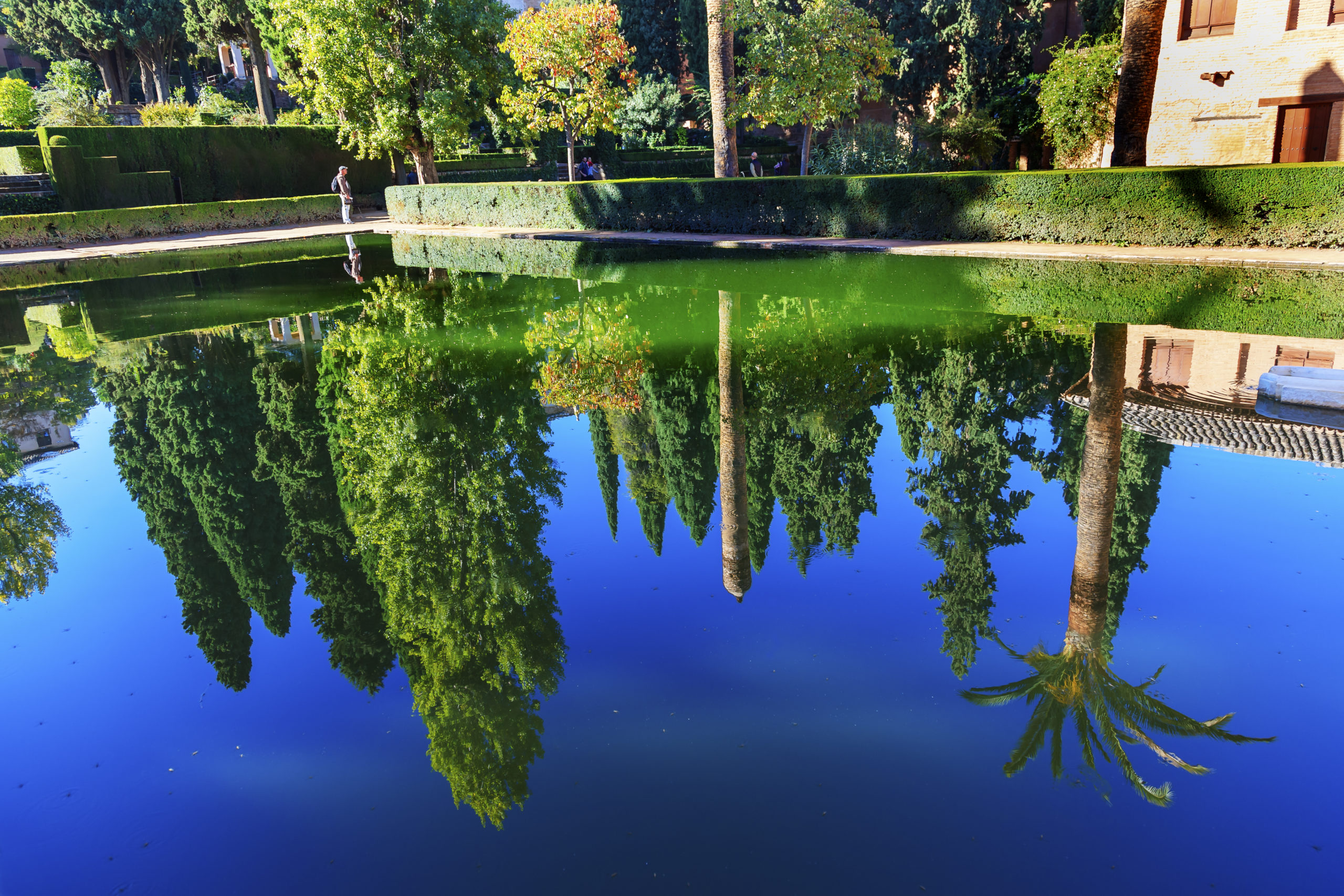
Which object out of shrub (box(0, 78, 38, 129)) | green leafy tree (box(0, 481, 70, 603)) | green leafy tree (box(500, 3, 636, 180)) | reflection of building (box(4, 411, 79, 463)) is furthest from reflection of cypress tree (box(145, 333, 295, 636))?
→ shrub (box(0, 78, 38, 129))

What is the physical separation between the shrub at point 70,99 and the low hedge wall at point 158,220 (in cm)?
568

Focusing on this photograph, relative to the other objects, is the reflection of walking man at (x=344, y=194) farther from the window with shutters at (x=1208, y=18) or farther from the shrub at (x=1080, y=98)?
the window with shutters at (x=1208, y=18)

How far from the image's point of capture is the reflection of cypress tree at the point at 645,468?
19.9 feet

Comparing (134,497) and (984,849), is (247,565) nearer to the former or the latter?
(134,497)

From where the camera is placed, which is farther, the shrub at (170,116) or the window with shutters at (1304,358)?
the shrub at (170,116)

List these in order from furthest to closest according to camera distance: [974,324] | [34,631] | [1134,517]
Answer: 1. [974,324]
2. [1134,517]
3. [34,631]

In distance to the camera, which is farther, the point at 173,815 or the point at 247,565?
the point at 247,565

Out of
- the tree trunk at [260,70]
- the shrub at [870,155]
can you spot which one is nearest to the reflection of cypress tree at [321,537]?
the shrub at [870,155]

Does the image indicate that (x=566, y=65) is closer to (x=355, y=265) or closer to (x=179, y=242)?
(x=355, y=265)

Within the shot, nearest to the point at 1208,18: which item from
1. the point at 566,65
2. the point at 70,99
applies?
the point at 566,65

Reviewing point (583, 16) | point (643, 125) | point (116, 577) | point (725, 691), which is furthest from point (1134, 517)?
Answer: point (643, 125)

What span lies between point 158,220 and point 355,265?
43.8 ft

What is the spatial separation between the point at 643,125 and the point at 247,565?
41277 mm

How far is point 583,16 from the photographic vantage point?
88.6 feet
